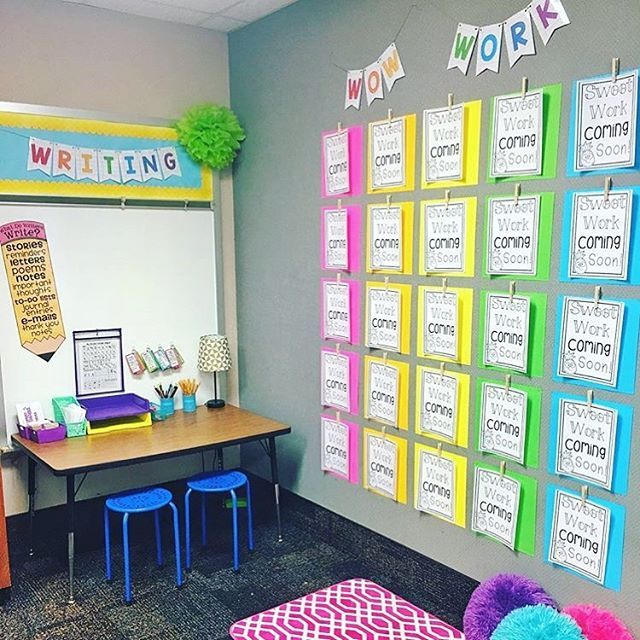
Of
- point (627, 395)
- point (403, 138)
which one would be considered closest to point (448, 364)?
point (627, 395)

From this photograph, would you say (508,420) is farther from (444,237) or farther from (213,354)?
(213,354)

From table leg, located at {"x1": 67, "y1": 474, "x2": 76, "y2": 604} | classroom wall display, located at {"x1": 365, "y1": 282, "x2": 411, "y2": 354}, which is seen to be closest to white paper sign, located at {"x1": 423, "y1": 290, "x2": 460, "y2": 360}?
classroom wall display, located at {"x1": 365, "y1": 282, "x2": 411, "y2": 354}

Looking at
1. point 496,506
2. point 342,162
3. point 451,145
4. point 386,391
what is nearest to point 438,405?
point 386,391

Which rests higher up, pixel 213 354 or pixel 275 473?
pixel 213 354

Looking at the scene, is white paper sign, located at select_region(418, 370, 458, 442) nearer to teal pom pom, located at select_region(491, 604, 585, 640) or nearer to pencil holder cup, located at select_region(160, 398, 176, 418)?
teal pom pom, located at select_region(491, 604, 585, 640)

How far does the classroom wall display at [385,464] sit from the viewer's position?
2.76 metres

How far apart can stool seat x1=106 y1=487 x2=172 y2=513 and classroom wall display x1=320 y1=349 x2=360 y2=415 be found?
80 centimetres

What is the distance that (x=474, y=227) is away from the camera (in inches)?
94.3

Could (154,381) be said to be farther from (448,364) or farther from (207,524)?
(448,364)

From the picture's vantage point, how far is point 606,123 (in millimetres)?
1989

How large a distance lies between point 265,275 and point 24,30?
1.49m

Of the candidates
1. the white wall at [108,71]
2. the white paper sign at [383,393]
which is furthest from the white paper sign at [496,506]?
the white wall at [108,71]

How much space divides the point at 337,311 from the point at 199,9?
150 cm

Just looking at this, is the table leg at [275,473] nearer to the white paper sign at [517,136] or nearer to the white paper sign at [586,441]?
the white paper sign at [586,441]
